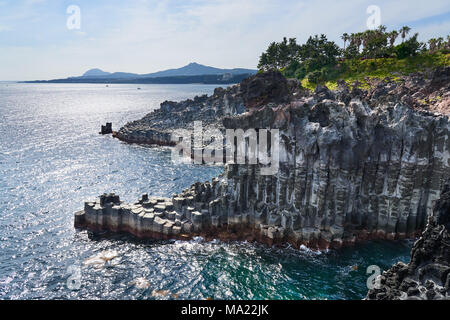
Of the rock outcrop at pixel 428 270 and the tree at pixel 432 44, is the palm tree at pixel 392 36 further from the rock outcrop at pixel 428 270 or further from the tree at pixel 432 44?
the rock outcrop at pixel 428 270

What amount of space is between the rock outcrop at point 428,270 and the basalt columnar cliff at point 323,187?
15.6 metres

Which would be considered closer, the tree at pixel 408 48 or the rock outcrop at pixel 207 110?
the rock outcrop at pixel 207 110

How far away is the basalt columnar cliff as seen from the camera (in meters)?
36.8

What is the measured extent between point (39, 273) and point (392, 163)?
42.0m

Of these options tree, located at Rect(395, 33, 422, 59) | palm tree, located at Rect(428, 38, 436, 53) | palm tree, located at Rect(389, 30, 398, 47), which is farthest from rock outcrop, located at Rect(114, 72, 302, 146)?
palm tree, located at Rect(428, 38, 436, 53)

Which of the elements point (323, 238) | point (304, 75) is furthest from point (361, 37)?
point (323, 238)

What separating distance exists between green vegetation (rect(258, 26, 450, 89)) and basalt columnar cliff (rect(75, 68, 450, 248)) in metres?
80.0

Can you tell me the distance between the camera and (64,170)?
222 feet

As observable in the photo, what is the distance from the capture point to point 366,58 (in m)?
135

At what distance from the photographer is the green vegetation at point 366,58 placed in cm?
12050

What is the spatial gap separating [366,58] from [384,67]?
1307cm

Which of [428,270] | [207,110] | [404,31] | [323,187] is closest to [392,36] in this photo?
[404,31]

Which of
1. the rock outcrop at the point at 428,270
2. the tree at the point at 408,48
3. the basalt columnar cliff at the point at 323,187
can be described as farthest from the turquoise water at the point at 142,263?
the tree at the point at 408,48

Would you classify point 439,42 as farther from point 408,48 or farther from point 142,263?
point 142,263
